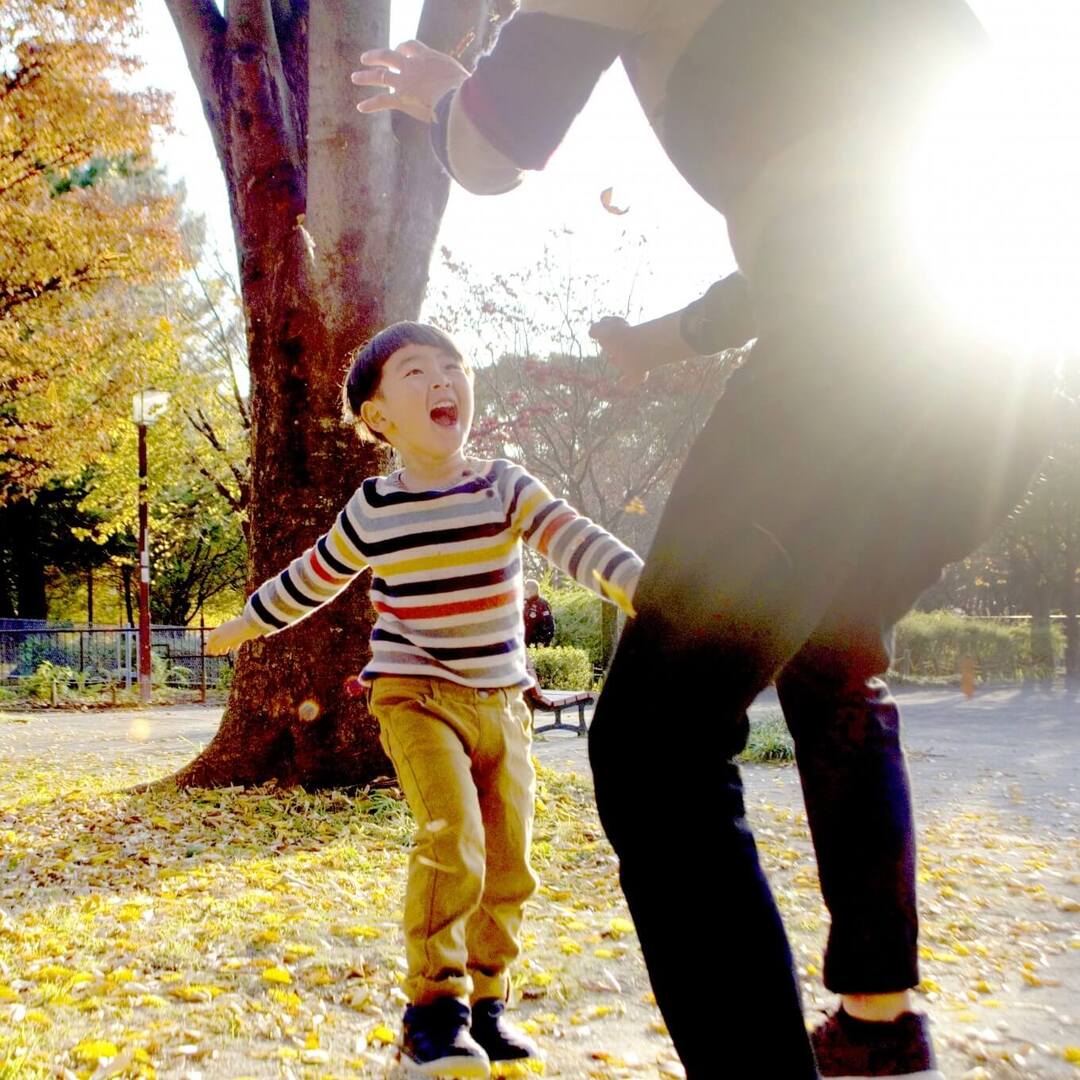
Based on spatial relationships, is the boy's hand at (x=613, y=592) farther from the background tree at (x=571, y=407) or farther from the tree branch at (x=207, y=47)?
the background tree at (x=571, y=407)

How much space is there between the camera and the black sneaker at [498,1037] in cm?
237

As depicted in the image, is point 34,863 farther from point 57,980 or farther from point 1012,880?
point 1012,880

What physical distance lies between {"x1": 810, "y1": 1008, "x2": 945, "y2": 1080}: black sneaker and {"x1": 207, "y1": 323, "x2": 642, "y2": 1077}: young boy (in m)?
0.89

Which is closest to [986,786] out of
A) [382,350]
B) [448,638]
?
[448,638]

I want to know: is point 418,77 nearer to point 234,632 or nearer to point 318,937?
point 234,632

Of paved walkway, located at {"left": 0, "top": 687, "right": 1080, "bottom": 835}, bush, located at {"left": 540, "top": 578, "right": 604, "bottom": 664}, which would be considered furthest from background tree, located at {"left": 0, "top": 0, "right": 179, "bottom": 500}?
bush, located at {"left": 540, "top": 578, "right": 604, "bottom": 664}

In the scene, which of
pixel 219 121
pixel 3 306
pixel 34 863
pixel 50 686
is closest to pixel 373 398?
pixel 34 863

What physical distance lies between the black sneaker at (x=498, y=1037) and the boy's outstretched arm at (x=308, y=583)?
3.27ft

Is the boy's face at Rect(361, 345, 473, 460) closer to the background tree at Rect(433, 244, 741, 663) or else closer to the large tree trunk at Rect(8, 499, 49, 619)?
the background tree at Rect(433, 244, 741, 663)

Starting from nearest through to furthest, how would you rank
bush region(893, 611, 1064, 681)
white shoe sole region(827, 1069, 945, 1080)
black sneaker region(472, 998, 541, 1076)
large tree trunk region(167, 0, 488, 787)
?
1. white shoe sole region(827, 1069, 945, 1080)
2. black sneaker region(472, 998, 541, 1076)
3. large tree trunk region(167, 0, 488, 787)
4. bush region(893, 611, 1064, 681)

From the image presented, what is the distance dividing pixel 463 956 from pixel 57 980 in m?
1.46

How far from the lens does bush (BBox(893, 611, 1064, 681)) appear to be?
21.6 metres

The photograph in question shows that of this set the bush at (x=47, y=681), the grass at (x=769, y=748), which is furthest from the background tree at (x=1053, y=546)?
the bush at (x=47, y=681)

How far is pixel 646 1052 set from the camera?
8.25ft
